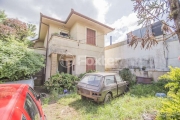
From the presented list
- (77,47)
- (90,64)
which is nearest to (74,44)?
(77,47)

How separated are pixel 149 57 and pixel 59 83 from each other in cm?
829

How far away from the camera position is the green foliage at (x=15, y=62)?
15.5 ft

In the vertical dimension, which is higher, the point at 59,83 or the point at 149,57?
the point at 149,57

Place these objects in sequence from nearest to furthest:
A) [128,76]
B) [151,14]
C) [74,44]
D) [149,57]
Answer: [151,14]
[74,44]
[149,57]
[128,76]

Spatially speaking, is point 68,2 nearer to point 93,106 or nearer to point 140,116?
point 93,106

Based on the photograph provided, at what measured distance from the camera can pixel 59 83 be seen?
685 cm

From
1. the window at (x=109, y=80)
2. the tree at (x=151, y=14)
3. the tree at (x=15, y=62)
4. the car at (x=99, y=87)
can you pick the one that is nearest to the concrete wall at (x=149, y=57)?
the tree at (x=151, y=14)

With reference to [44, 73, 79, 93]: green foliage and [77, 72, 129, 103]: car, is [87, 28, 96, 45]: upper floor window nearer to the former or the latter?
[44, 73, 79, 93]: green foliage

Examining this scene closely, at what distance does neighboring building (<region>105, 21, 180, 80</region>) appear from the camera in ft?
24.8

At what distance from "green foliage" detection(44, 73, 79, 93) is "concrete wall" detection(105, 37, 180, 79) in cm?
623

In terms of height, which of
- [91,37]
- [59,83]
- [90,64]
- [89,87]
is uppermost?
[91,37]

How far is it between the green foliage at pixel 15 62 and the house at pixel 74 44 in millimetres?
1942

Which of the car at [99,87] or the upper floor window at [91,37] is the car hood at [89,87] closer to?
the car at [99,87]

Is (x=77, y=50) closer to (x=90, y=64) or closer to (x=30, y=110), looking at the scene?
(x=90, y=64)
